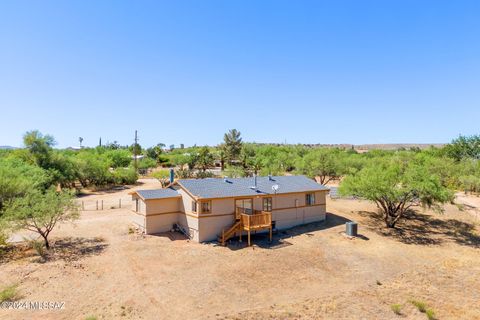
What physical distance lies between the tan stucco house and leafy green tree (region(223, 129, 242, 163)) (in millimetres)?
50099

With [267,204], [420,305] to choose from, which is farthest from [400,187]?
[420,305]

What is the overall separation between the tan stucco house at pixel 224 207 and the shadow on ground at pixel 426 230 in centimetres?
592

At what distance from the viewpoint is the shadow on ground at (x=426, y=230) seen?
80.5 feet

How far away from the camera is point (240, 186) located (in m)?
25.6

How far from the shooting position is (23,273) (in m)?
16.5

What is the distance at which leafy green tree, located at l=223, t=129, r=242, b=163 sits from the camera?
78125 mm

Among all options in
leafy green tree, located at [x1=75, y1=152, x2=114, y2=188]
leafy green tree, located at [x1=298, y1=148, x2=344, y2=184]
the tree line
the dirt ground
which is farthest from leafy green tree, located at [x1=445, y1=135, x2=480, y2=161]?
leafy green tree, located at [x1=75, y1=152, x2=114, y2=188]

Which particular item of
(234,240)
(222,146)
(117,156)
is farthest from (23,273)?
(222,146)

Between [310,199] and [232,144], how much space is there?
55.0m

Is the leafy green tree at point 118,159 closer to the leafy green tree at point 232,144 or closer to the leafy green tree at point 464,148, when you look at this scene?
the leafy green tree at point 232,144

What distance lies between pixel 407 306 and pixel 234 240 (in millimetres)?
11806

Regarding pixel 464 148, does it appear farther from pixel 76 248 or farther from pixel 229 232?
pixel 76 248

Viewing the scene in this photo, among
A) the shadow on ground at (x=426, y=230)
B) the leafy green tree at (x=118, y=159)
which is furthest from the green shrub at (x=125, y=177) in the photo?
the shadow on ground at (x=426, y=230)

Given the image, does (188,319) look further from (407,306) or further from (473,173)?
(473,173)
